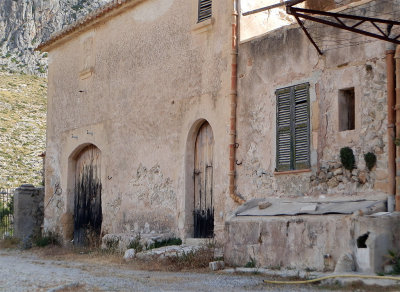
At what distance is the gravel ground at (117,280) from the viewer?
8.20m

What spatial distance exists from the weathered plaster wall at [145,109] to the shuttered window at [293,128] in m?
1.41

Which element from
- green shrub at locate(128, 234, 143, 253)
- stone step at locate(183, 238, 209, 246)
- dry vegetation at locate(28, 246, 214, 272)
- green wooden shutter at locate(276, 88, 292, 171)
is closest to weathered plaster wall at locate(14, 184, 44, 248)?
dry vegetation at locate(28, 246, 214, 272)

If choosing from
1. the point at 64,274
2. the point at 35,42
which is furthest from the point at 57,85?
the point at 35,42

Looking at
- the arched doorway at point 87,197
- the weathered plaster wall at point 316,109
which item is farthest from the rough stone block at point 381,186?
the arched doorway at point 87,197

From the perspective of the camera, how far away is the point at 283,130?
445 inches

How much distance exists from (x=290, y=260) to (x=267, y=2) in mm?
5957

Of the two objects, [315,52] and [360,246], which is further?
[315,52]

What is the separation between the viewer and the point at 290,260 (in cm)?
948

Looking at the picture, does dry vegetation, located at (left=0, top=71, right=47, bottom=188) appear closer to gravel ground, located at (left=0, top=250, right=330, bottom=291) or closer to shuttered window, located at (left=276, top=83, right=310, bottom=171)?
gravel ground, located at (left=0, top=250, right=330, bottom=291)

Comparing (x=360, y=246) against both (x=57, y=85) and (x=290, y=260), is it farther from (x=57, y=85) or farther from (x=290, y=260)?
(x=57, y=85)

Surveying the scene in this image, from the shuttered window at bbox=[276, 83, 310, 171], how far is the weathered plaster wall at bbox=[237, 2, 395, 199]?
0.13 m

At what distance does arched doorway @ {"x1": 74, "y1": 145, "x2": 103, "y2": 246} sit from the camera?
16.8 meters

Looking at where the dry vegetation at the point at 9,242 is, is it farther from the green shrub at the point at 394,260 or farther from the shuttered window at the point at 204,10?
the green shrub at the point at 394,260

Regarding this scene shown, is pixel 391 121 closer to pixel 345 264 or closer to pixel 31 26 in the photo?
pixel 345 264
